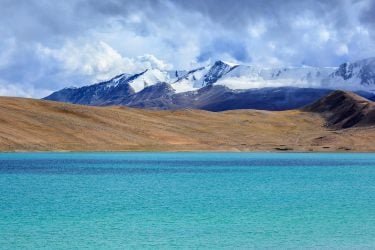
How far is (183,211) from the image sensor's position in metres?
42.4

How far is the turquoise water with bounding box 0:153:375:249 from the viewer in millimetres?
33000

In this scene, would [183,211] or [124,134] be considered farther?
[124,134]

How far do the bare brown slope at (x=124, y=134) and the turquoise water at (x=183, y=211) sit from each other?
69.3 m

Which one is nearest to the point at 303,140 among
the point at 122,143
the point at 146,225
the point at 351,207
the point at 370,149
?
the point at 370,149

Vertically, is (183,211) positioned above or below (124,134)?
below

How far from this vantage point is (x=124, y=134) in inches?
6117

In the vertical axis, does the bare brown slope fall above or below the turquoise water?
above

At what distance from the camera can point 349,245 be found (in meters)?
32.0

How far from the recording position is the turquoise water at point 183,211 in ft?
108

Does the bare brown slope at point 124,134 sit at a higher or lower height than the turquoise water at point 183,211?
higher

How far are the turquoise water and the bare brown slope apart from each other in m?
69.3

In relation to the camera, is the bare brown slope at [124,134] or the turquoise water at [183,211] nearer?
the turquoise water at [183,211]

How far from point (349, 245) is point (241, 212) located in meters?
11.4

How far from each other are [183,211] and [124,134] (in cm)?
11383
